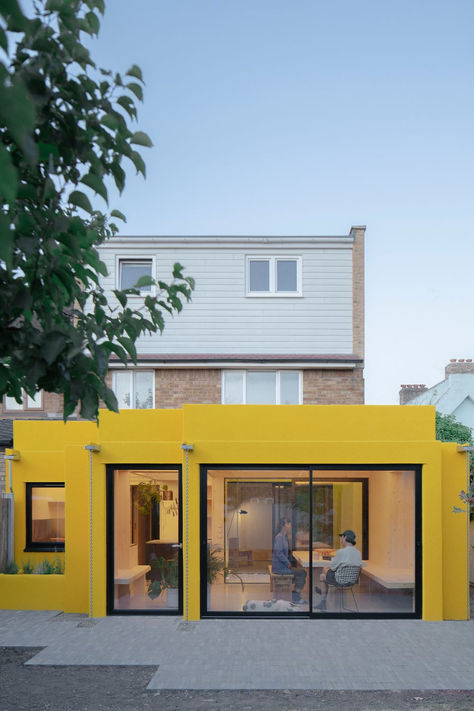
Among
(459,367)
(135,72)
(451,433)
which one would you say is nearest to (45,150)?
(135,72)

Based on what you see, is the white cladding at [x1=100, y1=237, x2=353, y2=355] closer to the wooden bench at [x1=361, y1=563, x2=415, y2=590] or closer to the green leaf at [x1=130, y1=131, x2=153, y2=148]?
the wooden bench at [x1=361, y1=563, x2=415, y2=590]

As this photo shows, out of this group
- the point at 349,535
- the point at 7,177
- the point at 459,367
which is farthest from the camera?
the point at 459,367

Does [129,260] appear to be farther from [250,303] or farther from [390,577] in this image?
[390,577]

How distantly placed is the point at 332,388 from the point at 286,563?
20.7 feet

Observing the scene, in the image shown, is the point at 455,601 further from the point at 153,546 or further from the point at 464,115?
the point at 464,115

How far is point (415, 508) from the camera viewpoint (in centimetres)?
1116

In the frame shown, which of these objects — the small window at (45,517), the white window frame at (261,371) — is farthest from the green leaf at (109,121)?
the white window frame at (261,371)

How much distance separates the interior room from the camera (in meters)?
11.0

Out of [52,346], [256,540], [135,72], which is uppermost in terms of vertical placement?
[135,72]

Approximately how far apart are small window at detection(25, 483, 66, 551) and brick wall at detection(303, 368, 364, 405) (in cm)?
633

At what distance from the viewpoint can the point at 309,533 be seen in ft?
36.7

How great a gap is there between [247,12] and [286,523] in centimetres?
857

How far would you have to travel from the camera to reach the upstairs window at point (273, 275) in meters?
17.1

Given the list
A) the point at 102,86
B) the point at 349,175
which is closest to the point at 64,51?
the point at 102,86
